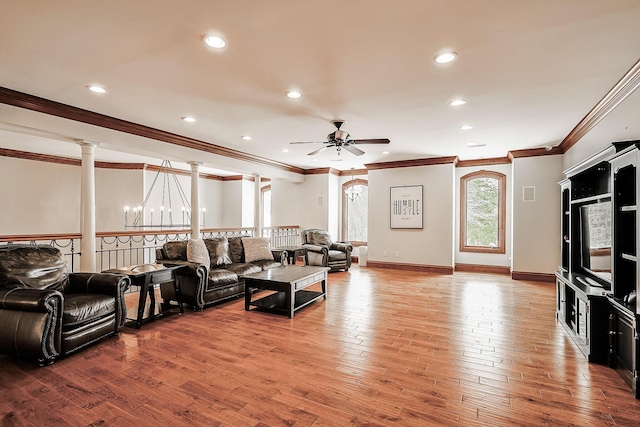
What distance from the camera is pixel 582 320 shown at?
3.33 meters

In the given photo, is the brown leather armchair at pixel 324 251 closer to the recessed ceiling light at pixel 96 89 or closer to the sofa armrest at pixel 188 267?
the sofa armrest at pixel 188 267

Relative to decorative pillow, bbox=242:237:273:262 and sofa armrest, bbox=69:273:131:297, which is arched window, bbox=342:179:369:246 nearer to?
decorative pillow, bbox=242:237:273:262

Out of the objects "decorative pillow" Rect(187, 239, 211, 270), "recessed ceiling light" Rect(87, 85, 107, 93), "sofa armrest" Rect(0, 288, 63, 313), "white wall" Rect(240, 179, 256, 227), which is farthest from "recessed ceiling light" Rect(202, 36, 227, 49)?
"white wall" Rect(240, 179, 256, 227)

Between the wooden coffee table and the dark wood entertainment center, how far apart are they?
10.4ft

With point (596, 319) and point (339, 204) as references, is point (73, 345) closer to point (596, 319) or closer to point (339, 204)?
point (596, 319)

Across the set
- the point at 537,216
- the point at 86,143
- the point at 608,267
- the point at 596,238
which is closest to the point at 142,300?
the point at 86,143

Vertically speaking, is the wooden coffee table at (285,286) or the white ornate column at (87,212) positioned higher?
the white ornate column at (87,212)

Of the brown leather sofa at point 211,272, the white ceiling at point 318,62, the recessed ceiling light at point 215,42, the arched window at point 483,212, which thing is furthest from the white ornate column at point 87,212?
the arched window at point 483,212

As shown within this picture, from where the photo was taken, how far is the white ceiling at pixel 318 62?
2264 millimetres

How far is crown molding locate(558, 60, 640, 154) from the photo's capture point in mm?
3133

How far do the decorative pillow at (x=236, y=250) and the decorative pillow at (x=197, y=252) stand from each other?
2.42 ft

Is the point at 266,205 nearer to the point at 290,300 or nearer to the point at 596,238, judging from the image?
the point at 290,300

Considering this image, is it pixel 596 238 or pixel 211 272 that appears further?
pixel 211 272

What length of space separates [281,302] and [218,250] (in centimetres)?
153
